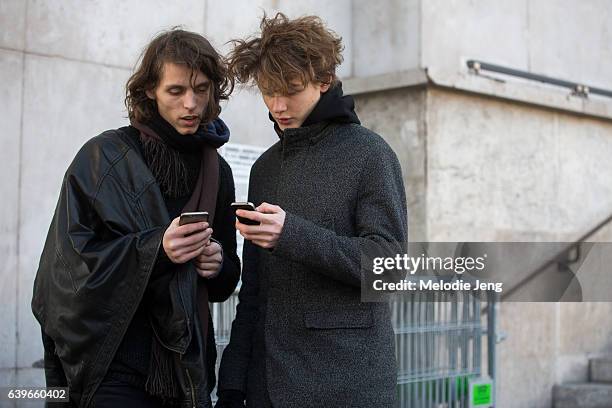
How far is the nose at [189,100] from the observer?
2.83m

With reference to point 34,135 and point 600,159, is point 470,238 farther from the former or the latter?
point 34,135

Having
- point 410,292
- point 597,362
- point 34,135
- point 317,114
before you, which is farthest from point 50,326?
point 597,362

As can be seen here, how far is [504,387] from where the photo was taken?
788 centimetres

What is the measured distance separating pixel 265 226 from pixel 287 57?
510mm

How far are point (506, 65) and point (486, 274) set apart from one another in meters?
1.75

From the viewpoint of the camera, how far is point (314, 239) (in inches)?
104

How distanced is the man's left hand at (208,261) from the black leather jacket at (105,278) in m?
0.06

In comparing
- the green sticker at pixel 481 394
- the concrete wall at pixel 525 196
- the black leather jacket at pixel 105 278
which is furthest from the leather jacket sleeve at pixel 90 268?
the concrete wall at pixel 525 196

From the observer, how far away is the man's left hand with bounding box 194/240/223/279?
2781 millimetres

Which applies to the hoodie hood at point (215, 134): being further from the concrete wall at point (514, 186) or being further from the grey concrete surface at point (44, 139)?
the concrete wall at point (514, 186)

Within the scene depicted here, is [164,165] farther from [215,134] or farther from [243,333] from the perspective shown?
[243,333]

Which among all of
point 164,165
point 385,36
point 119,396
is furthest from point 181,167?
point 385,36

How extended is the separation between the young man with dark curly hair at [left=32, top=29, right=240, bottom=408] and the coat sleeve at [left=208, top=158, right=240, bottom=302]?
3.2 inches

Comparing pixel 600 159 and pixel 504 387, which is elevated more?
pixel 600 159
